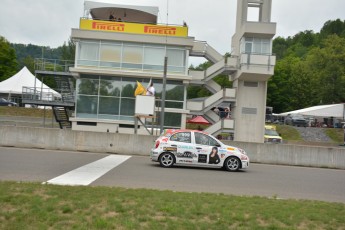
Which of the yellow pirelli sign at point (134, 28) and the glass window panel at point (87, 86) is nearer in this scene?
the glass window panel at point (87, 86)

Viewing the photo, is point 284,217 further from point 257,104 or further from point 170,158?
point 257,104

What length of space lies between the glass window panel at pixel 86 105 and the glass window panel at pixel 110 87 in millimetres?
923

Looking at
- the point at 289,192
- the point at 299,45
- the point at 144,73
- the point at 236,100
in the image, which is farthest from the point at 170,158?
the point at 299,45

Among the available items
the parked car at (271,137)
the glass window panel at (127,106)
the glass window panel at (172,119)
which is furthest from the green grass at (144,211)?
the parked car at (271,137)

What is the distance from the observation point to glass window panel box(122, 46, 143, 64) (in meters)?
36.8

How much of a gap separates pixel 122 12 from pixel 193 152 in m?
26.7

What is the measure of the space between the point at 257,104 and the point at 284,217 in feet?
104

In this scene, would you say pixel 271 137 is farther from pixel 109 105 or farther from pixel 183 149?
pixel 183 149

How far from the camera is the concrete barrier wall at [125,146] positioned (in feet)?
73.7

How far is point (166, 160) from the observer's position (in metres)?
17.1

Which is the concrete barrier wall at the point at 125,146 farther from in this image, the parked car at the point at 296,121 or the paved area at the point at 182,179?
the parked car at the point at 296,121

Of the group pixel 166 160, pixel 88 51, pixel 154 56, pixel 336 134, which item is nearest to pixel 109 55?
pixel 88 51

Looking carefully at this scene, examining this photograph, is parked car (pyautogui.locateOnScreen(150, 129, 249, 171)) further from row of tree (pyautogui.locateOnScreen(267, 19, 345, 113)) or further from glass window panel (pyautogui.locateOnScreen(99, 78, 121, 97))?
row of tree (pyautogui.locateOnScreen(267, 19, 345, 113))

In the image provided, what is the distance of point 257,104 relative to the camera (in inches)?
1531
